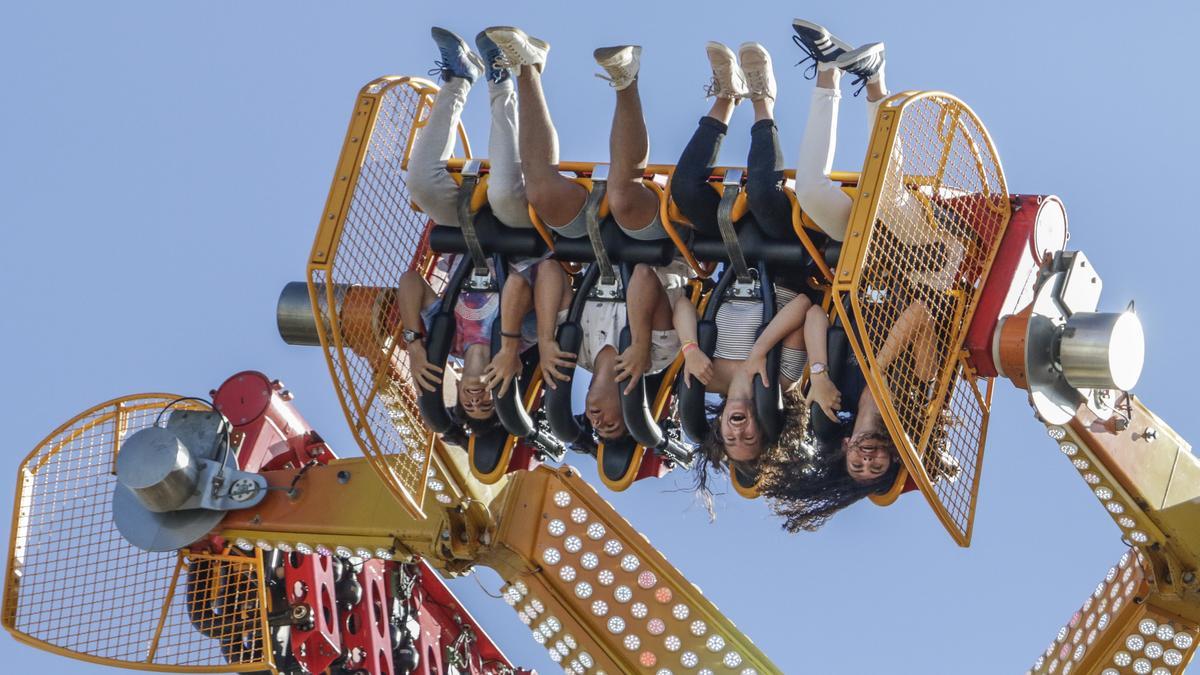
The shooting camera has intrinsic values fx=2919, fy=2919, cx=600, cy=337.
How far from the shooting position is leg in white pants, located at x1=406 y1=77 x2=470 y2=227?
571 inches

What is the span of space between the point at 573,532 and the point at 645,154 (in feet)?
7.48

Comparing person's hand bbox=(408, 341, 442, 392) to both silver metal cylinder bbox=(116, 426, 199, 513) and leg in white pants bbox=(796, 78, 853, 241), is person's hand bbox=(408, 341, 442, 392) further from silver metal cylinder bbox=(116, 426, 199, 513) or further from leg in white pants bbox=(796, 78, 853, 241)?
leg in white pants bbox=(796, 78, 853, 241)

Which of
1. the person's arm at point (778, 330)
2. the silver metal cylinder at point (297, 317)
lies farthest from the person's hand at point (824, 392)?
the silver metal cylinder at point (297, 317)

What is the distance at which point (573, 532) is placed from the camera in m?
15.1

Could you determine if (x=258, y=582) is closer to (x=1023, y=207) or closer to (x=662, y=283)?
(x=662, y=283)

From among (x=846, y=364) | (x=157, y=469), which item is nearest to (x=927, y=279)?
(x=846, y=364)

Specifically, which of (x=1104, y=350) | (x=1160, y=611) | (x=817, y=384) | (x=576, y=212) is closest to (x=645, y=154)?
(x=576, y=212)

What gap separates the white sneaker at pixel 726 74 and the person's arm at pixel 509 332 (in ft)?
4.76

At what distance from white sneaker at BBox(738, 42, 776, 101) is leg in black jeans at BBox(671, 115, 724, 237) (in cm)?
24

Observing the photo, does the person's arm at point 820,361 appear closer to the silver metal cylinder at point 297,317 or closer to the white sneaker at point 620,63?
the white sneaker at point 620,63

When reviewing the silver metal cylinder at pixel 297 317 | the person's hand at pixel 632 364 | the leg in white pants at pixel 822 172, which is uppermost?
the leg in white pants at pixel 822 172

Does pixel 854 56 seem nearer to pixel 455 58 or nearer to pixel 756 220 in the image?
pixel 756 220

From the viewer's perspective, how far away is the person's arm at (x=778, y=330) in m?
13.7

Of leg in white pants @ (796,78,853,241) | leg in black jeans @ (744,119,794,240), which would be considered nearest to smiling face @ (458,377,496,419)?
leg in black jeans @ (744,119,794,240)
